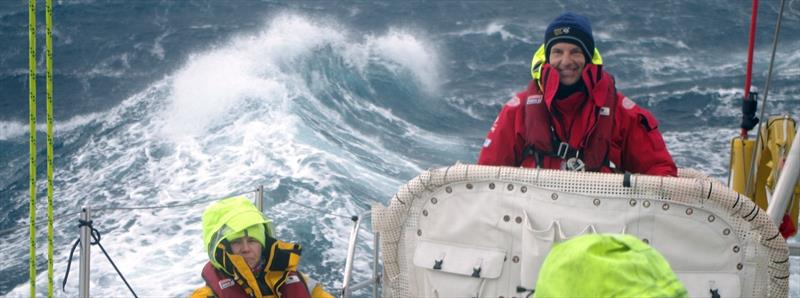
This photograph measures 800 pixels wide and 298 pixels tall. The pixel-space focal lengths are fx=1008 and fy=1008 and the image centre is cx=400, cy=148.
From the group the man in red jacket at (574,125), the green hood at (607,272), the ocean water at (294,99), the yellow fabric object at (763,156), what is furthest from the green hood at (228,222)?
the ocean water at (294,99)

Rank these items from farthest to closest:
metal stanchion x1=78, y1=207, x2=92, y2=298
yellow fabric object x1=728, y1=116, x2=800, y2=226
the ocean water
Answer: the ocean water
yellow fabric object x1=728, y1=116, x2=800, y2=226
metal stanchion x1=78, y1=207, x2=92, y2=298

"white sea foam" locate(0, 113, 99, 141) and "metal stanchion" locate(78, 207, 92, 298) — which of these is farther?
"white sea foam" locate(0, 113, 99, 141)

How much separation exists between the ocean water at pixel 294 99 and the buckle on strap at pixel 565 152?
2.73 meters

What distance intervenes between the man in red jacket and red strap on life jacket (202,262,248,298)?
37.3 inches

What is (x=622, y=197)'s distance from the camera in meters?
2.81

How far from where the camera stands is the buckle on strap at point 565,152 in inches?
133

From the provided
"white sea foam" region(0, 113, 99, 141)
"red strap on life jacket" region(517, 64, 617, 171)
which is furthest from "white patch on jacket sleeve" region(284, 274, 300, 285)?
"white sea foam" region(0, 113, 99, 141)

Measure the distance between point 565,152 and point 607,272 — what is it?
61.9 inches

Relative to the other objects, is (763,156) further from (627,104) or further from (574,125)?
(574,125)

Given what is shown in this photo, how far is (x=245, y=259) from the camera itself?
354 centimetres

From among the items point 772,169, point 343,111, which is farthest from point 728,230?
point 343,111

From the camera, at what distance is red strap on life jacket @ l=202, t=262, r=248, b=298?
3455mm

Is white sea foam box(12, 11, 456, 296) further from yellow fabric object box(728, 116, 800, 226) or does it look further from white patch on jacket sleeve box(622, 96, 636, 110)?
white patch on jacket sleeve box(622, 96, 636, 110)

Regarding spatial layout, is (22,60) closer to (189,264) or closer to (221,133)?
(221,133)
